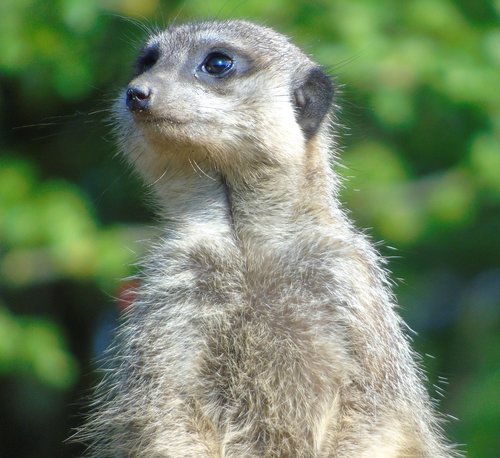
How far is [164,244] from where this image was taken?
5023 millimetres

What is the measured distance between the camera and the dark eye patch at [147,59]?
5.42 metres

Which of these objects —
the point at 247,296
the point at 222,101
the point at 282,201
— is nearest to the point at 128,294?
the point at 247,296

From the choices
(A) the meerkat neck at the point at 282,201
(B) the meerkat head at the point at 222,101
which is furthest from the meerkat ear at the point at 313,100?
(A) the meerkat neck at the point at 282,201

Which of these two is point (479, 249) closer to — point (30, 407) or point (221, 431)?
point (30, 407)

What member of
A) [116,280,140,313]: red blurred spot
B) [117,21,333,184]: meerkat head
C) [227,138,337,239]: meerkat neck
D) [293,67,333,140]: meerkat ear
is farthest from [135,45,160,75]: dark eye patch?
[116,280,140,313]: red blurred spot

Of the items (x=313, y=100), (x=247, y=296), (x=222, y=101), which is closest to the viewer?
(x=247, y=296)

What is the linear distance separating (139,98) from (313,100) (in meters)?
0.88

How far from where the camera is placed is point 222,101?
5.05m

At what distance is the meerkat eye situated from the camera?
515cm

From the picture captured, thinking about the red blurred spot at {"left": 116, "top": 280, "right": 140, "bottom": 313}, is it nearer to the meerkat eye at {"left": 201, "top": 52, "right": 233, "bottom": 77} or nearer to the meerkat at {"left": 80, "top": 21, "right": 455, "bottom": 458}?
the meerkat at {"left": 80, "top": 21, "right": 455, "bottom": 458}

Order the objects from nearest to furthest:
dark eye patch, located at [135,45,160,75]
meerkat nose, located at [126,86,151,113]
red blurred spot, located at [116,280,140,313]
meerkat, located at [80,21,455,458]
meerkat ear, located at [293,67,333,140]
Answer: meerkat, located at [80,21,455,458] → meerkat nose, located at [126,86,151,113] → red blurred spot, located at [116,280,140,313] → meerkat ear, located at [293,67,333,140] → dark eye patch, located at [135,45,160,75]

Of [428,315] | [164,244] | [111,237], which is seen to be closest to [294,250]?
[164,244]

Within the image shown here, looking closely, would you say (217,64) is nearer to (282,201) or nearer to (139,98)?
(139,98)

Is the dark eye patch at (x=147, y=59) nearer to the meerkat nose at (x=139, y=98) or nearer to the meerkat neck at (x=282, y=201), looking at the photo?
the meerkat nose at (x=139, y=98)
